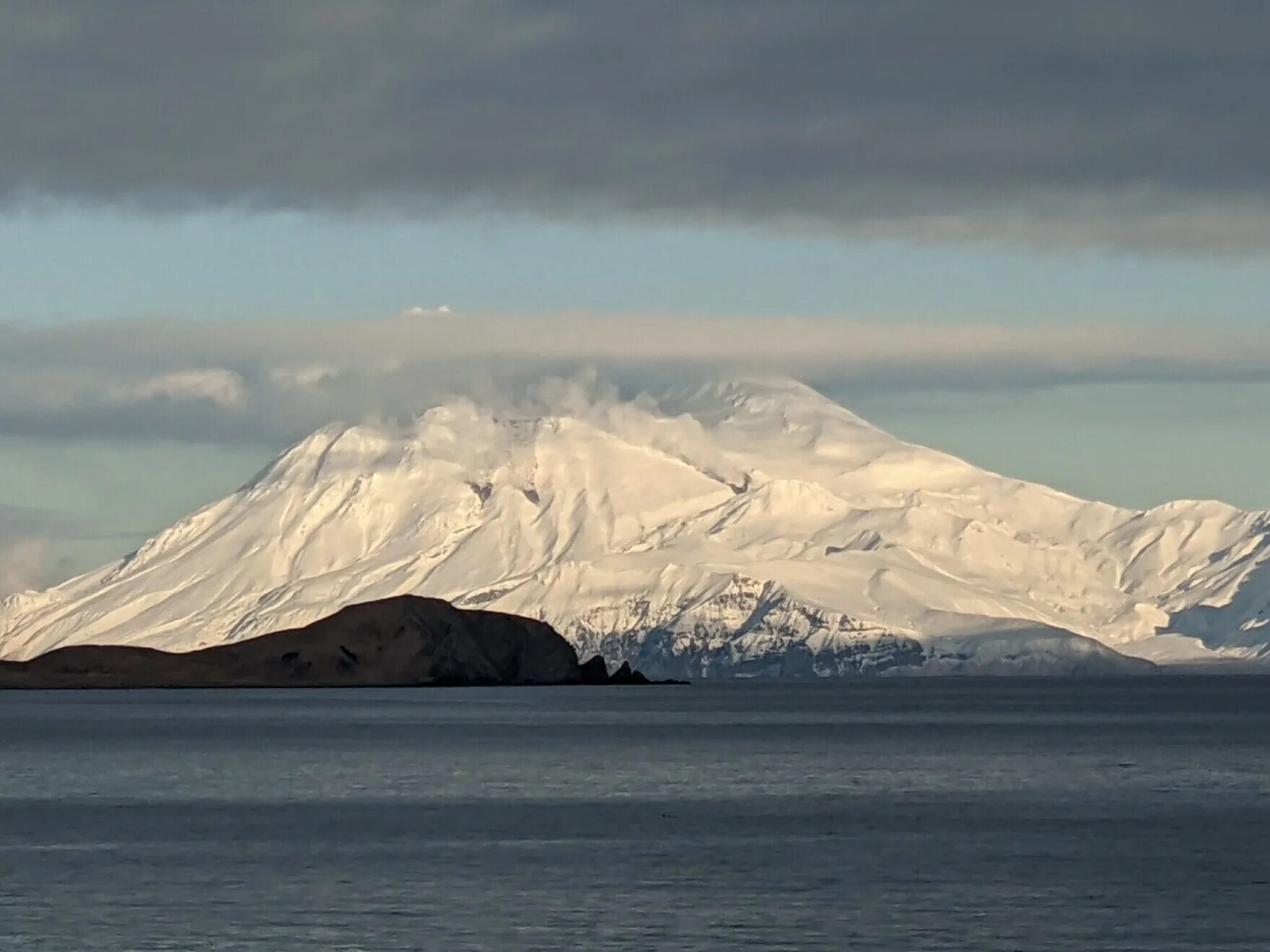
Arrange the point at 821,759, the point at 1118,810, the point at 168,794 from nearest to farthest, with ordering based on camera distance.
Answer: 1. the point at 1118,810
2. the point at 168,794
3. the point at 821,759

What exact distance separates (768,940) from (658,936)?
3314 mm

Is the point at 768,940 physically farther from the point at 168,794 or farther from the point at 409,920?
the point at 168,794

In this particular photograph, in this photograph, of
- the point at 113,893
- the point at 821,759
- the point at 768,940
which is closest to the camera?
the point at 768,940

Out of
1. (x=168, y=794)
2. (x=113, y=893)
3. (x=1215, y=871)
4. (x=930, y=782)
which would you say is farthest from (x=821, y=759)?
(x=113, y=893)

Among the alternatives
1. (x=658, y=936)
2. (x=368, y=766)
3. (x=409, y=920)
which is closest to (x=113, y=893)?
(x=409, y=920)

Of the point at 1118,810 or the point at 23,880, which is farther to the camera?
the point at 1118,810

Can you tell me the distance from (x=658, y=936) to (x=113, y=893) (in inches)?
866

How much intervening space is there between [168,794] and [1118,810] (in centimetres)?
5207

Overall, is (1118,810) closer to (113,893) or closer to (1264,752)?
(113,893)

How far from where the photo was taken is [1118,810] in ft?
414

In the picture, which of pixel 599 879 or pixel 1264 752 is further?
pixel 1264 752

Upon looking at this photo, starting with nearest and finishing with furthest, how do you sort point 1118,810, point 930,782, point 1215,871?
1. point 1215,871
2. point 1118,810
3. point 930,782

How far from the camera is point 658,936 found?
76.1 metres

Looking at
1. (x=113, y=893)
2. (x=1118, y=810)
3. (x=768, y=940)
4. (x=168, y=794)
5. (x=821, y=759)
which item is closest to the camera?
(x=768, y=940)
